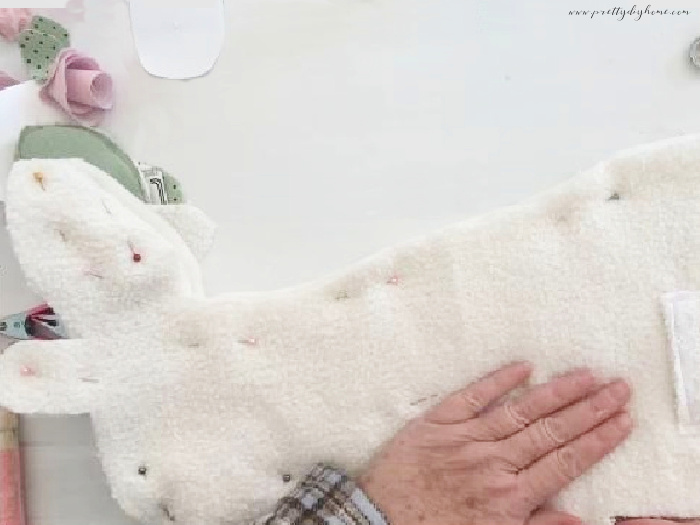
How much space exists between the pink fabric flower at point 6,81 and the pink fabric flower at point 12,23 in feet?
0.13

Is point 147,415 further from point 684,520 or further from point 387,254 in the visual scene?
point 684,520

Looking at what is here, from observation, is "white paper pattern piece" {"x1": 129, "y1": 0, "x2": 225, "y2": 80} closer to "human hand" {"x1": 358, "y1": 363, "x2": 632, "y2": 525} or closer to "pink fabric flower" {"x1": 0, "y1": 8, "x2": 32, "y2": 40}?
"pink fabric flower" {"x1": 0, "y1": 8, "x2": 32, "y2": 40}

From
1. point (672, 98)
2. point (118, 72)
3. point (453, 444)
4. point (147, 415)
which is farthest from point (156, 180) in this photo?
point (672, 98)

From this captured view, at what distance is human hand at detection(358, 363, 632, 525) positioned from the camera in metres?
0.67

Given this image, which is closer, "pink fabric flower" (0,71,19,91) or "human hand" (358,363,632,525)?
"human hand" (358,363,632,525)

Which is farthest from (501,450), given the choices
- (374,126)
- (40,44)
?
(40,44)

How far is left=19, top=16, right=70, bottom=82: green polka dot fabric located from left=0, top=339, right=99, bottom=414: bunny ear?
29 cm

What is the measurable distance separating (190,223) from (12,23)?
29 cm

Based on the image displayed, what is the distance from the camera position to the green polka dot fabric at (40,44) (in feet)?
2.74

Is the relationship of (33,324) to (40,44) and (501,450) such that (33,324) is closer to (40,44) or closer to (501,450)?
(40,44)

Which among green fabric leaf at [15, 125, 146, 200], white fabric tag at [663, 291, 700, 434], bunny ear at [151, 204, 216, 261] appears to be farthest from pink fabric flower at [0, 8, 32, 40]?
white fabric tag at [663, 291, 700, 434]

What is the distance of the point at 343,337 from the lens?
2.31ft

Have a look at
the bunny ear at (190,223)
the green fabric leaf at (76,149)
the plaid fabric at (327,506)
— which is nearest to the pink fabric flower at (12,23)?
the green fabric leaf at (76,149)

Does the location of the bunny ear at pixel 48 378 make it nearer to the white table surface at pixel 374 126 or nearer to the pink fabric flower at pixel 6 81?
the white table surface at pixel 374 126
